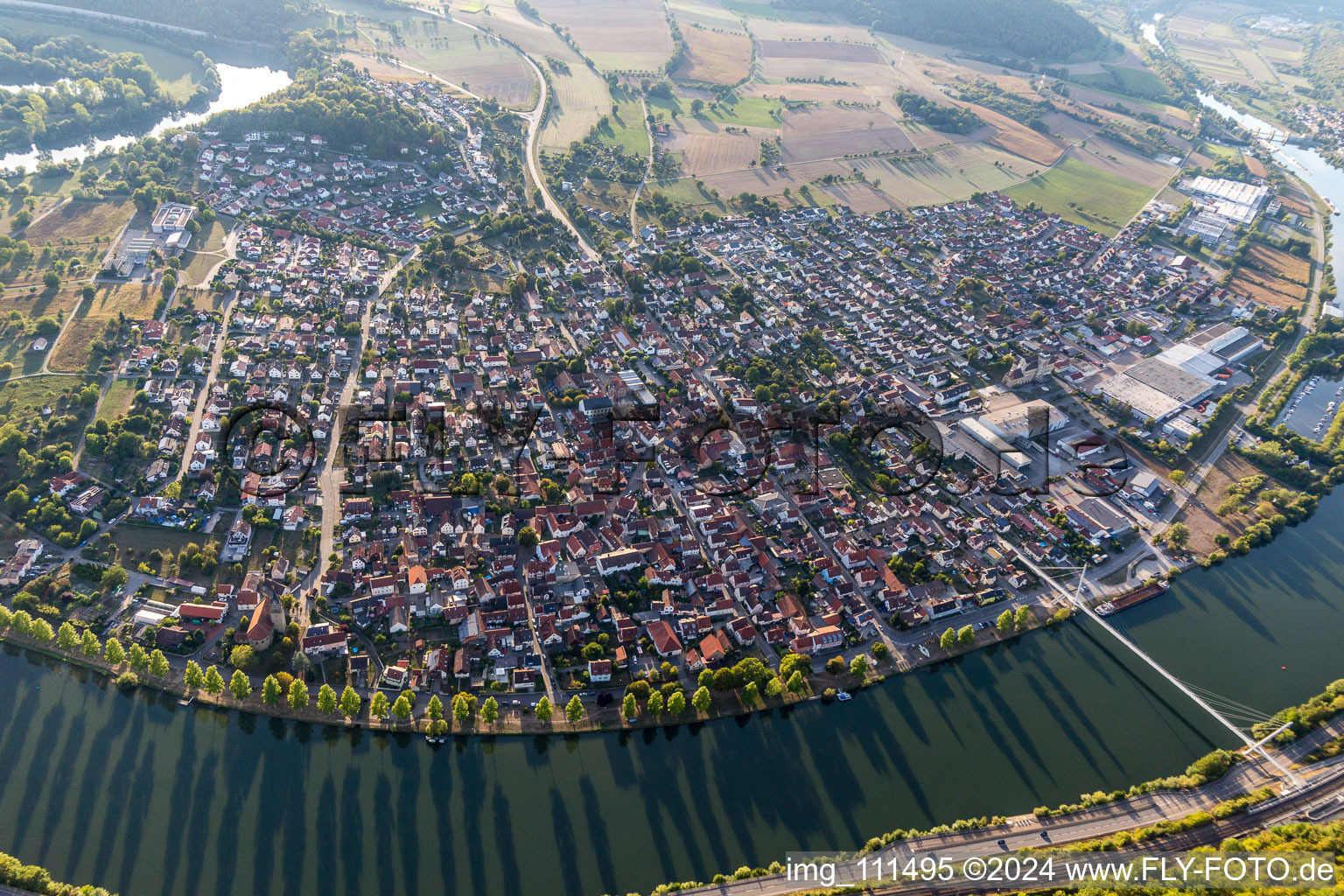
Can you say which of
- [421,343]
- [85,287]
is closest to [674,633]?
[421,343]

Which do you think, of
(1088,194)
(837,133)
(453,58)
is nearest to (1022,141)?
(1088,194)

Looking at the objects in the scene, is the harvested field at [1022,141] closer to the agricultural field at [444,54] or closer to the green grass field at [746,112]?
the green grass field at [746,112]

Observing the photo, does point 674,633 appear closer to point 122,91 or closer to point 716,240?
point 716,240

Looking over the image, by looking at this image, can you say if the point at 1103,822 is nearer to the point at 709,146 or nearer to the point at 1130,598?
the point at 1130,598

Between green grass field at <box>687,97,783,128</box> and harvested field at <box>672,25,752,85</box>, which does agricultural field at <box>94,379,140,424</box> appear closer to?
green grass field at <box>687,97,783,128</box>

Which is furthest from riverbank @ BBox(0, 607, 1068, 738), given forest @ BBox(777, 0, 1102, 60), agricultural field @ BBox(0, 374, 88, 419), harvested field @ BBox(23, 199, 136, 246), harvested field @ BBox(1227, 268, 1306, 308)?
forest @ BBox(777, 0, 1102, 60)
